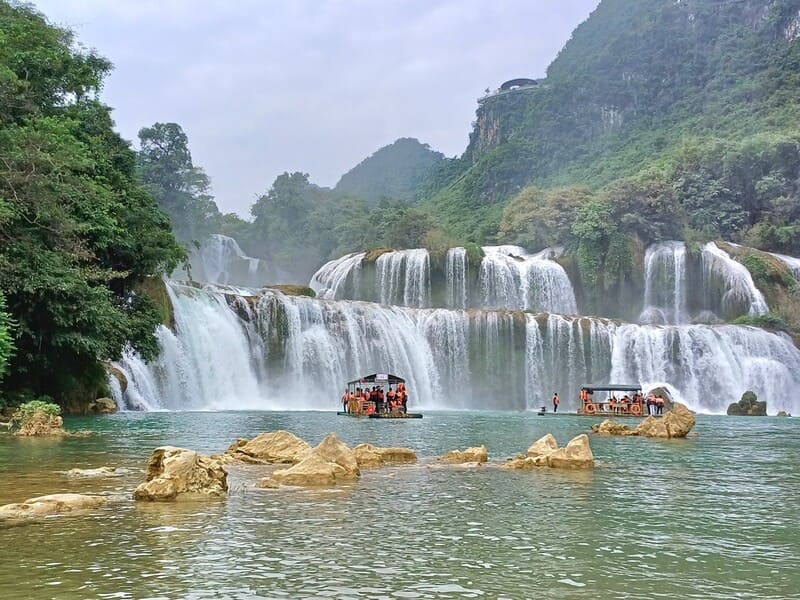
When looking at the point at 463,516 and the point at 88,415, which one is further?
the point at 88,415

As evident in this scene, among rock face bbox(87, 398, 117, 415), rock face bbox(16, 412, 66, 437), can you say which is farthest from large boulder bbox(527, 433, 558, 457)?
rock face bbox(87, 398, 117, 415)

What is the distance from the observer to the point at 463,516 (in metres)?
7.31

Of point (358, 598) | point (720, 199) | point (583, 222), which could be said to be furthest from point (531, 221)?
point (358, 598)

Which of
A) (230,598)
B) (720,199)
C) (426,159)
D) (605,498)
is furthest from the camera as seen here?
(426,159)

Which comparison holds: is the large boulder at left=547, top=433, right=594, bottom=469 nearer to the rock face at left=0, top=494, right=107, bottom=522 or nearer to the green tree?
the rock face at left=0, top=494, right=107, bottom=522

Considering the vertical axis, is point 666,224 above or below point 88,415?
above

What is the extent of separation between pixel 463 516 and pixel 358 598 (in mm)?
2903

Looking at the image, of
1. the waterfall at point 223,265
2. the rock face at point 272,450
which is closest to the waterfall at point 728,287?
the rock face at point 272,450

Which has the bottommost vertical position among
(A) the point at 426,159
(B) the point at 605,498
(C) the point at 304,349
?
(B) the point at 605,498

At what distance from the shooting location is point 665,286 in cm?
5044

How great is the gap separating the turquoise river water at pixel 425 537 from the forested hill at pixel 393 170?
112 m

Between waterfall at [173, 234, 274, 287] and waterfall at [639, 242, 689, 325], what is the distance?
1496 inches

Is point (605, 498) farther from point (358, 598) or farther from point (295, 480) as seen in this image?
point (358, 598)

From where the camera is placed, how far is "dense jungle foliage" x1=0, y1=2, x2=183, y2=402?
60.1 feet
